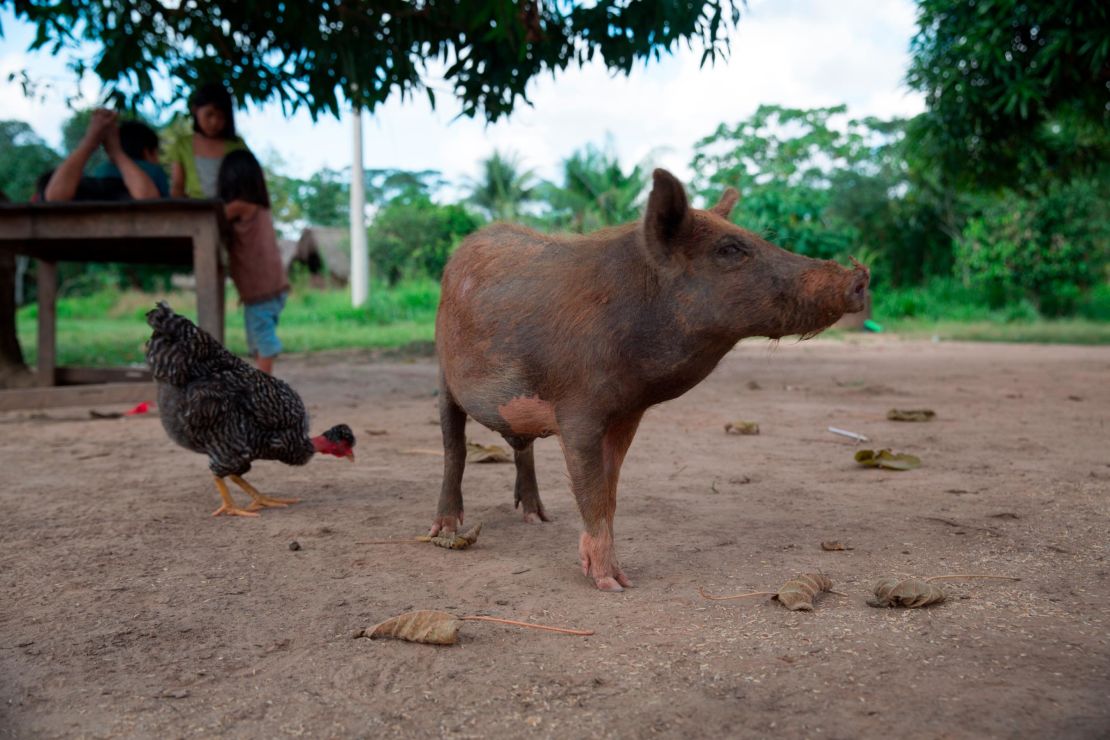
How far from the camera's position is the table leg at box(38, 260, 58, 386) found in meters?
8.48

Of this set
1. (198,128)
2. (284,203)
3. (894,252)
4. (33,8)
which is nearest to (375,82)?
(198,128)

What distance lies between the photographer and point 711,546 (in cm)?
337

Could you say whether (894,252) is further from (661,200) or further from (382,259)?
(661,200)

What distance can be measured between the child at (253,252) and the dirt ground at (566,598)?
144 cm

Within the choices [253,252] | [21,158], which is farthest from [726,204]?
[21,158]

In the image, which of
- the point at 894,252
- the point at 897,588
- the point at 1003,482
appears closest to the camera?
the point at 897,588

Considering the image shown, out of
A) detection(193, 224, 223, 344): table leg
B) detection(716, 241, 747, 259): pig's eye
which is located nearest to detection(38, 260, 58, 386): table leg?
detection(193, 224, 223, 344): table leg

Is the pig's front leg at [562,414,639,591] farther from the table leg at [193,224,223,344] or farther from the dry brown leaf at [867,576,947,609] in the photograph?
the table leg at [193,224,223,344]

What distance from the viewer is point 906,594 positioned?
8.64 feet

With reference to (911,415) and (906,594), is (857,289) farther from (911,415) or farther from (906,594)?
(911,415)

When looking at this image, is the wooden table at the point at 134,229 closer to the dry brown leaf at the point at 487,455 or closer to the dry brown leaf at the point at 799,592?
the dry brown leaf at the point at 487,455

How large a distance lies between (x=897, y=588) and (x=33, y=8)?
639 centimetres

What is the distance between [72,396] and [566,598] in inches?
228

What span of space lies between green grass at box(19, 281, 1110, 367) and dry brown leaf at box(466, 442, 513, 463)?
25.2ft
